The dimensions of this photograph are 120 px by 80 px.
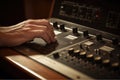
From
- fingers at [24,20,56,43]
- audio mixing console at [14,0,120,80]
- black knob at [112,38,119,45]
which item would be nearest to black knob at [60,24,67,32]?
audio mixing console at [14,0,120,80]

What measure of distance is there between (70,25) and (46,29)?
20 centimetres

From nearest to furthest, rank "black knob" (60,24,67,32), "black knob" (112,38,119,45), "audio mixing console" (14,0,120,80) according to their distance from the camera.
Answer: "audio mixing console" (14,0,120,80) → "black knob" (112,38,119,45) → "black knob" (60,24,67,32)

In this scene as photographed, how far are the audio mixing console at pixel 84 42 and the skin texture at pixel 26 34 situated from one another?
3 centimetres

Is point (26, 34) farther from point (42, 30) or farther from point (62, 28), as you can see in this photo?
point (62, 28)

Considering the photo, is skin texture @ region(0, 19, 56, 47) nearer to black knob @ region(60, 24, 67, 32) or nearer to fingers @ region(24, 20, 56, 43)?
fingers @ region(24, 20, 56, 43)

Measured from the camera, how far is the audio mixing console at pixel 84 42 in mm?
771

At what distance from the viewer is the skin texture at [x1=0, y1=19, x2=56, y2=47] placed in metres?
1.02

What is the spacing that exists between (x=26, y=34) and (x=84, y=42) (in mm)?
269

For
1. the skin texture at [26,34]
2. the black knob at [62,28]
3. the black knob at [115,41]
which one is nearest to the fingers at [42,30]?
the skin texture at [26,34]

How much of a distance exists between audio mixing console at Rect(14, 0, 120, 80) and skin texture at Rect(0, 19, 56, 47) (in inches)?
1.3

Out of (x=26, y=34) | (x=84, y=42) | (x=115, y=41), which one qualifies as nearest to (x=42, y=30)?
(x=26, y=34)

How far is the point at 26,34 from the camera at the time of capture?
40.8 inches

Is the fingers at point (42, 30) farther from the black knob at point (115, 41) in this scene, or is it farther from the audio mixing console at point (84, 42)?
the black knob at point (115, 41)

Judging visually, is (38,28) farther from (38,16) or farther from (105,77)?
(38,16)
